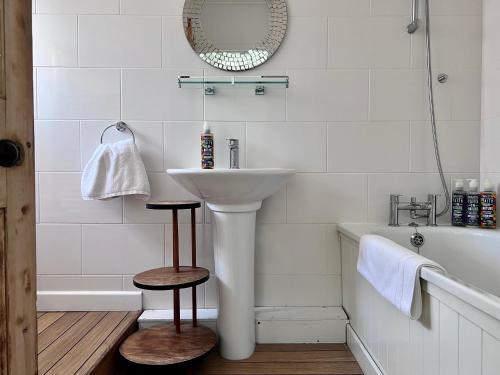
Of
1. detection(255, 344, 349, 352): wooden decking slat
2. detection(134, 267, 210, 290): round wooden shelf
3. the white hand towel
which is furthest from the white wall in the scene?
the white hand towel

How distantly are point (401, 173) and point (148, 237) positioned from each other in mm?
1305

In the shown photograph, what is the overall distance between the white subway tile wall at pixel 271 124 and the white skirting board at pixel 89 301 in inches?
1.7

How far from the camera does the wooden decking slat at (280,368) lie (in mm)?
1263

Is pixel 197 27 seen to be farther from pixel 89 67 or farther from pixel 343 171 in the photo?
pixel 343 171

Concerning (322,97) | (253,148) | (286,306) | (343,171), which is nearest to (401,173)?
(343,171)

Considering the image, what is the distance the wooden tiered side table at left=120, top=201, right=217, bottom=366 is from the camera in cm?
116

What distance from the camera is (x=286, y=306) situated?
1.54 m

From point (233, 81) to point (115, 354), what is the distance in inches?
51.0

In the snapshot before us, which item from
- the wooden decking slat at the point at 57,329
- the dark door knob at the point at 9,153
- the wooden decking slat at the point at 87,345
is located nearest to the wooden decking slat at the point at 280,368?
the wooden decking slat at the point at 87,345

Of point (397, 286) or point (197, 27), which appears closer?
point (397, 286)

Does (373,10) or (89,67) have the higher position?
(373,10)

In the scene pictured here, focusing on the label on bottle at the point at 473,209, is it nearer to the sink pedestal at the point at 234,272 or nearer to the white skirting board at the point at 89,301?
the sink pedestal at the point at 234,272

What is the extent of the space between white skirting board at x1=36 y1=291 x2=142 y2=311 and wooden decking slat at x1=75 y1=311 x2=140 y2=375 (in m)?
0.06

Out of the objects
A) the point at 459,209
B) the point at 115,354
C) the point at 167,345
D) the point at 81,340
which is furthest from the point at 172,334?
the point at 459,209
